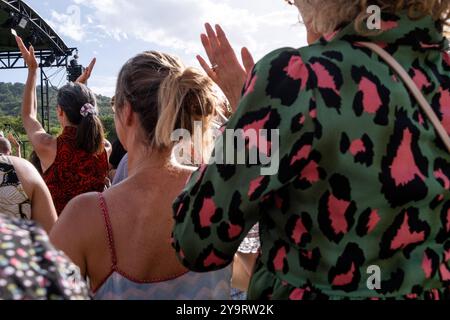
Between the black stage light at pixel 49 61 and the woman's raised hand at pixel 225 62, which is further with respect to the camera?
the black stage light at pixel 49 61

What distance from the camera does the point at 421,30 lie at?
41.7 inches

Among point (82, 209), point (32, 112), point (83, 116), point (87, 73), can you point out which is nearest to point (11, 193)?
point (82, 209)

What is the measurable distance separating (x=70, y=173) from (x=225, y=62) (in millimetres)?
1966

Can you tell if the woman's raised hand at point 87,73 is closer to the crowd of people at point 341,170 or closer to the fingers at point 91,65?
the fingers at point 91,65

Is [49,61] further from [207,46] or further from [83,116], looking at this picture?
[207,46]

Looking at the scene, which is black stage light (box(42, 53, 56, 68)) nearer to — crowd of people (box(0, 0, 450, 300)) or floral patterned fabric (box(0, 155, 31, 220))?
floral patterned fabric (box(0, 155, 31, 220))

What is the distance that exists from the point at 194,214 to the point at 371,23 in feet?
1.67

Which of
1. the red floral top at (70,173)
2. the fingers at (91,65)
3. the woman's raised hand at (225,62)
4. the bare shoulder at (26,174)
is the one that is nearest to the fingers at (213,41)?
the woman's raised hand at (225,62)

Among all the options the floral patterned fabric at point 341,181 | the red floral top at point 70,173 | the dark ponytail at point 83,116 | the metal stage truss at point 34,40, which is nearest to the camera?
the floral patterned fabric at point 341,181

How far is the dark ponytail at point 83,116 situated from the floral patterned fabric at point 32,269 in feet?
8.24

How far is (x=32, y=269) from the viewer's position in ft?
2.14

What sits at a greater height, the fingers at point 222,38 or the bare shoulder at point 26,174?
the fingers at point 222,38

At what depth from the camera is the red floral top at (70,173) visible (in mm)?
3051
